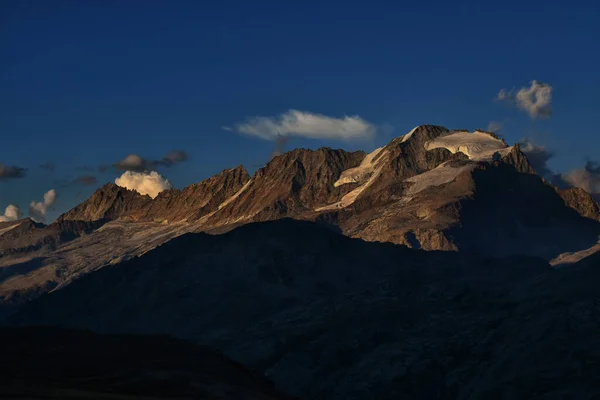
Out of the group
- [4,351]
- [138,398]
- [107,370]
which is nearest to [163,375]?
[107,370]

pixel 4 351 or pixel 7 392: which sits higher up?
pixel 4 351

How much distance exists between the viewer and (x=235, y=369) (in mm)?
180625

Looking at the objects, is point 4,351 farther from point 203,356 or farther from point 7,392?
point 7,392

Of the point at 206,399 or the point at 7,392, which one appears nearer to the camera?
the point at 7,392

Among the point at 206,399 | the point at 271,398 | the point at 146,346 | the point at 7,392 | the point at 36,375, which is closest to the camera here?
the point at 7,392

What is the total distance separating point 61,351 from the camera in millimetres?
192000

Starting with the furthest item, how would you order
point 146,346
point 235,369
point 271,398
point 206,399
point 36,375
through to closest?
point 146,346 < point 235,369 < point 36,375 < point 271,398 < point 206,399

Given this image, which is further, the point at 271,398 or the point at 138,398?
the point at 271,398

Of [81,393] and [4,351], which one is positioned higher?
[4,351]

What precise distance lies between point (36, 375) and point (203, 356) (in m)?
32.5

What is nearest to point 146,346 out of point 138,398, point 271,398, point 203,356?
point 203,356

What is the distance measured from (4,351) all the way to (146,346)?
26535 mm

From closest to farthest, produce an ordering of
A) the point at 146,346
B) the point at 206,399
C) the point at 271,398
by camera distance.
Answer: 1. the point at 206,399
2. the point at 271,398
3. the point at 146,346

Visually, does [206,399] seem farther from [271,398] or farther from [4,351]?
[4,351]
